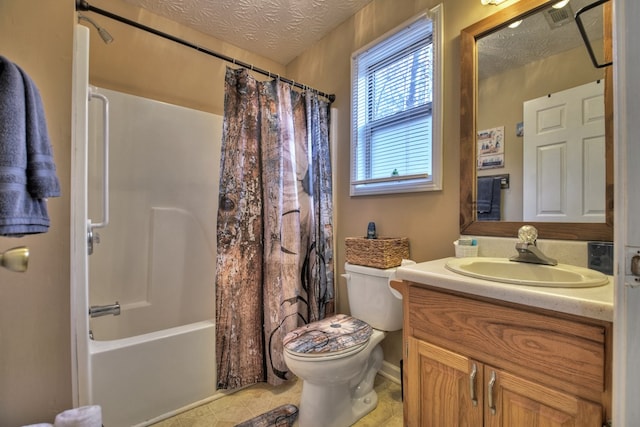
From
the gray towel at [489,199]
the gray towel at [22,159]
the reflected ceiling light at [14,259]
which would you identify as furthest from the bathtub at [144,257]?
the gray towel at [489,199]

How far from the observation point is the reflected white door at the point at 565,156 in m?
1.04

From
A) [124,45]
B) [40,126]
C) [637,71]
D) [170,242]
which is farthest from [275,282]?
[124,45]

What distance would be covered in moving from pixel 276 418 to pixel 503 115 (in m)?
1.81

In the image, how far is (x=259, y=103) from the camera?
5.52 ft

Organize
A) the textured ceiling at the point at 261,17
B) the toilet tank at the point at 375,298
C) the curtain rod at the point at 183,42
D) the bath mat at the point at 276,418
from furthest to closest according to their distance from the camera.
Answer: the textured ceiling at the point at 261,17 < the toilet tank at the point at 375,298 < the bath mat at the point at 276,418 < the curtain rod at the point at 183,42

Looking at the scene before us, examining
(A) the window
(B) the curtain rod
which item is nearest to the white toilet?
(A) the window

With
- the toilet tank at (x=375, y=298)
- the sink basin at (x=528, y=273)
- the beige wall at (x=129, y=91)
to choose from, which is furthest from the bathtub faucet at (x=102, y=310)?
the sink basin at (x=528, y=273)

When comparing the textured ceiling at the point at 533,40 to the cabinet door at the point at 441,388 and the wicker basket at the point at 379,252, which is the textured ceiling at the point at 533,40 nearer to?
the wicker basket at the point at 379,252

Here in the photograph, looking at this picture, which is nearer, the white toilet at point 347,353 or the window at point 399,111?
the white toilet at point 347,353

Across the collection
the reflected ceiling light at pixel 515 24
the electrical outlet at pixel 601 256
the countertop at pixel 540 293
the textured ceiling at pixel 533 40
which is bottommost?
the countertop at pixel 540 293

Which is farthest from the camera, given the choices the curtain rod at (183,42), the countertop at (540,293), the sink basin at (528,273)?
the curtain rod at (183,42)

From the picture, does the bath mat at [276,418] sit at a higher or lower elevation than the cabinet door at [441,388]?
lower

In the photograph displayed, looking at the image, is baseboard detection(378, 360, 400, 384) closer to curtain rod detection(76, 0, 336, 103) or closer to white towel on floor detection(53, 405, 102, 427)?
white towel on floor detection(53, 405, 102, 427)

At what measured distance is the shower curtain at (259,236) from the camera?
1.58 meters
